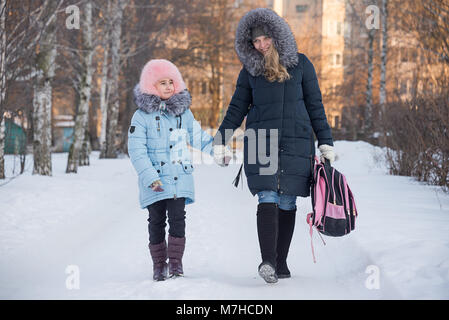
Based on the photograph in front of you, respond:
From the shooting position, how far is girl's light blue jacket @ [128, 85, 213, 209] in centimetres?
421

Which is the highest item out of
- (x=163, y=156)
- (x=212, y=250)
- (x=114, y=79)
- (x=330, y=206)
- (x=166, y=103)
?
(x=114, y=79)

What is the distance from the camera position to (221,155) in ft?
14.3

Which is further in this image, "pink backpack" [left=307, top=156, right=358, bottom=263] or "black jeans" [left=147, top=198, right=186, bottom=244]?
"black jeans" [left=147, top=198, right=186, bottom=244]

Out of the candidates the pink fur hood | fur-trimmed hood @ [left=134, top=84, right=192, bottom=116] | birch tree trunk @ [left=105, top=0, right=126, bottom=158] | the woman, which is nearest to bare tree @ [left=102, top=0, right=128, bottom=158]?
birch tree trunk @ [left=105, top=0, right=126, bottom=158]

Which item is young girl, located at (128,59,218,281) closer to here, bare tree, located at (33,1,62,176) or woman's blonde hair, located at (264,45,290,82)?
woman's blonde hair, located at (264,45,290,82)

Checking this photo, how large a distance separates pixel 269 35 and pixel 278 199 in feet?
4.24

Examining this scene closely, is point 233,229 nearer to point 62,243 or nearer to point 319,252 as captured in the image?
point 319,252

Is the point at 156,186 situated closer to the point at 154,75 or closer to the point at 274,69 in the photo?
the point at 154,75

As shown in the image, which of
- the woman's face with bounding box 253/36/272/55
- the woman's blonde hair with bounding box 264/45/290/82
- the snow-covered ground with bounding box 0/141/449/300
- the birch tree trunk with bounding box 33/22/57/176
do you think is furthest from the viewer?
the birch tree trunk with bounding box 33/22/57/176

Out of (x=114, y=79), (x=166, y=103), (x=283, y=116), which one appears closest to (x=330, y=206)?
(x=283, y=116)

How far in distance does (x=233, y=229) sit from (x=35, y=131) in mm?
6555

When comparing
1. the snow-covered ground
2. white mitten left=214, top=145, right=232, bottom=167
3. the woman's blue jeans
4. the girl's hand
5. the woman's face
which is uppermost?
the woman's face

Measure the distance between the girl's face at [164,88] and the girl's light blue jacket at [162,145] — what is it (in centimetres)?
7
